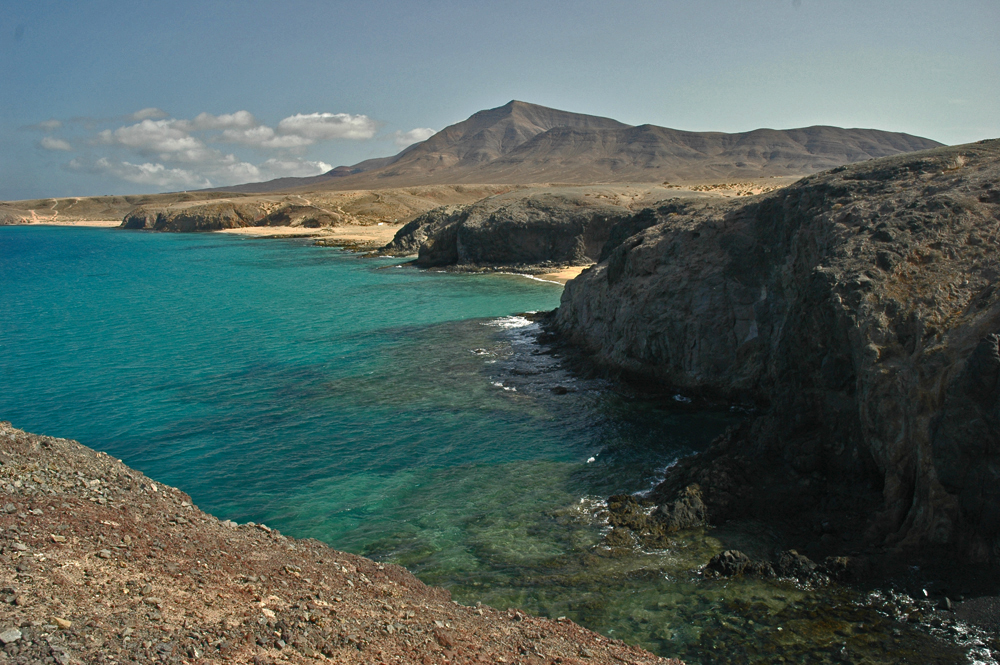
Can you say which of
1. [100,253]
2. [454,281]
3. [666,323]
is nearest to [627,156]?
[100,253]

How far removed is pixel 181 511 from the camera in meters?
9.07

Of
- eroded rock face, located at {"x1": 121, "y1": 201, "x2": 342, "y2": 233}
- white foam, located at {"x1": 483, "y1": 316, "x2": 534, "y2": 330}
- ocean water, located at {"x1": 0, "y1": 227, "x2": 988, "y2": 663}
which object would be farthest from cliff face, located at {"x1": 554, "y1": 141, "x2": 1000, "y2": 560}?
eroded rock face, located at {"x1": 121, "y1": 201, "x2": 342, "y2": 233}

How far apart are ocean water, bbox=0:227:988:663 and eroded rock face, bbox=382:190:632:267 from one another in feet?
43.8

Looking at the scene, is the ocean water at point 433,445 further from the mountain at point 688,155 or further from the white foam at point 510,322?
the mountain at point 688,155

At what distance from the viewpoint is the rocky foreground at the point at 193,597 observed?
18.7ft

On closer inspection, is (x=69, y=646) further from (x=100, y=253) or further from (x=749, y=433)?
(x=100, y=253)

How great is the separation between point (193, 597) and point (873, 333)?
10312mm

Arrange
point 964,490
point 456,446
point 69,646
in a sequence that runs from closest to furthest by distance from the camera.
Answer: point 69,646 → point 964,490 → point 456,446

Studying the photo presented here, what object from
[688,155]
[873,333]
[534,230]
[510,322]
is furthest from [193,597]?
[688,155]

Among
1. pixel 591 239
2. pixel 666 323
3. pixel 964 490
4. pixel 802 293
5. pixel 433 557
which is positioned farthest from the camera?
pixel 591 239

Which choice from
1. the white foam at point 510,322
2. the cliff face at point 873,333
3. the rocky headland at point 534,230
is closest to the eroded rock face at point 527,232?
the rocky headland at point 534,230

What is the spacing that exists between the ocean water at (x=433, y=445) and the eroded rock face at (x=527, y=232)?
13.3 meters

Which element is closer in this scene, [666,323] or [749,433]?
[749,433]

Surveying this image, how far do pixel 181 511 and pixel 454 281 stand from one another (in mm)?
32626
